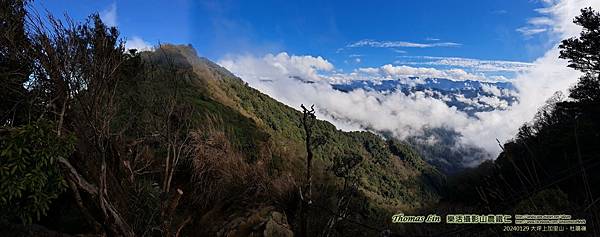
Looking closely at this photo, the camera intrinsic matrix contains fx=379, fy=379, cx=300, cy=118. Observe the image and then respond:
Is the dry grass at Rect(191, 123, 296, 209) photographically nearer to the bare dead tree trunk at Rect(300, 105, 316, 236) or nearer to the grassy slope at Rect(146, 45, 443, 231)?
the bare dead tree trunk at Rect(300, 105, 316, 236)

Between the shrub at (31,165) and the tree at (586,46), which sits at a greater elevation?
the tree at (586,46)

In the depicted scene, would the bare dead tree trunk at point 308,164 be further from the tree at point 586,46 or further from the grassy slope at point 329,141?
the grassy slope at point 329,141

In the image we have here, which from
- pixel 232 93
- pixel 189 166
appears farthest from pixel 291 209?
pixel 232 93

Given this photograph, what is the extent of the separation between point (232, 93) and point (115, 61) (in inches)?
3324

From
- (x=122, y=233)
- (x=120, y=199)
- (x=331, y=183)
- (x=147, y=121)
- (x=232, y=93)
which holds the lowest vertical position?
(x=122, y=233)

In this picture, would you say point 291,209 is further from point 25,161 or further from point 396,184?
point 396,184

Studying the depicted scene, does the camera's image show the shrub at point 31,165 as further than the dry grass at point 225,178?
No

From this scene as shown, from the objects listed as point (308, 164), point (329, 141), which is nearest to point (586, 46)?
point (308, 164)

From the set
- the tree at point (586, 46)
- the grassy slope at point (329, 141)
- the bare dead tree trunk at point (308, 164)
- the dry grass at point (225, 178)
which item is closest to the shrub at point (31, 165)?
the bare dead tree trunk at point (308, 164)

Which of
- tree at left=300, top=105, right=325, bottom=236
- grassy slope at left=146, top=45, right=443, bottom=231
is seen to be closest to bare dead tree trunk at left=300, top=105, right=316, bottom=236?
tree at left=300, top=105, right=325, bottom=236

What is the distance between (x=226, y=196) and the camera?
34.0 feet

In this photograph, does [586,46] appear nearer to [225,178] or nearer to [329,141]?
[225,178]

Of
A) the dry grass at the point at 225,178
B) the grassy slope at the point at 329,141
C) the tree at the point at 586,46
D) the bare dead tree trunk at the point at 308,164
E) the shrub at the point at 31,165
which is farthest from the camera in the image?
the grassy slope at the point at 329,141

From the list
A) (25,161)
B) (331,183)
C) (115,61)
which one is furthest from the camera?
(331,183)
